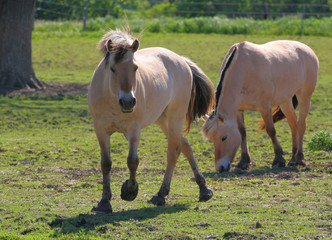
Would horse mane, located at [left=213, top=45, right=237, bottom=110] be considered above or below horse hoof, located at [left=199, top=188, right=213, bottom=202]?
above

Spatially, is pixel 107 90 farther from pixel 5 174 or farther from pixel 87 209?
pixel 5 174

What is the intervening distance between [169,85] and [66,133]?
4.72 m

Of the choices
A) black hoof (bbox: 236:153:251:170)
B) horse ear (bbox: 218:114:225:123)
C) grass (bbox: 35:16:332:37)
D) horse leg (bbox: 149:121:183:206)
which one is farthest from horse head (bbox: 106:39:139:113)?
grass (bbox: 35:16:332:37)

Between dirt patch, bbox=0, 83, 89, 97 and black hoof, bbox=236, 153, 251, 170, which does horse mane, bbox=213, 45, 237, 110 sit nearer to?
black hoof, bbox=236, 153, 251, 170

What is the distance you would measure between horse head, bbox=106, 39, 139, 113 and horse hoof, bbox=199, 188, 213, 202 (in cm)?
167

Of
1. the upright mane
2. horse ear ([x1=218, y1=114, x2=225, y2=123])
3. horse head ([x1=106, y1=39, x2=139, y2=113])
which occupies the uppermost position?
the upright mane

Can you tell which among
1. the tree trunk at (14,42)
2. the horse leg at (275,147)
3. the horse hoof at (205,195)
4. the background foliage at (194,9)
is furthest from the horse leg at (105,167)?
the background foliage at (194,9)

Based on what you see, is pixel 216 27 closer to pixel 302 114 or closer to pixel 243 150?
pixel 302 114

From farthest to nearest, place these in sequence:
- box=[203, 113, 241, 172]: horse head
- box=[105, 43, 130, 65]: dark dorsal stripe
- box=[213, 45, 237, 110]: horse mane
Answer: box=[213, 45, 237, 110]: horse mane < box=[203, 113, 241, 172]: horse head < box=[105, 43, 130, 65]: dark dorsal stripe

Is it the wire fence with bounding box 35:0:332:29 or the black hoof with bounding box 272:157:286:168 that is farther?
the wire fence with bounding box 35:0:332:29

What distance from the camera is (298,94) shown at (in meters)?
9.51

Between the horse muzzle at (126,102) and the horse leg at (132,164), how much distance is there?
Answer: 54 centimetres

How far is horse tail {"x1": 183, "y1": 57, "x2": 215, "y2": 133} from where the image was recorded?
7.34m

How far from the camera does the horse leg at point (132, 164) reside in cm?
582
